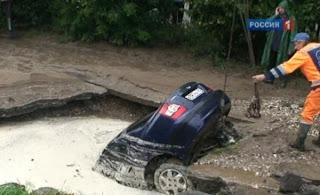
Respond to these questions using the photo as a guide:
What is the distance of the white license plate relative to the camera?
20.6ft

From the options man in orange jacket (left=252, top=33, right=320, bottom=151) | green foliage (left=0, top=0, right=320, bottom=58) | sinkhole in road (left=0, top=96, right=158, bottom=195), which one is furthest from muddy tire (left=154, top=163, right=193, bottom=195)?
green foliage (left=0, top=0, right=320, bottom=58)

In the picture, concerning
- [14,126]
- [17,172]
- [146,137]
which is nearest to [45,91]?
[14,126]

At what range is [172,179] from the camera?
5.86m

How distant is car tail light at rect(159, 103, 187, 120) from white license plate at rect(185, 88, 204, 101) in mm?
263

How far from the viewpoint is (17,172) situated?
6465mm

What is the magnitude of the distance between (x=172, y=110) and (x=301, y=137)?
1.63m

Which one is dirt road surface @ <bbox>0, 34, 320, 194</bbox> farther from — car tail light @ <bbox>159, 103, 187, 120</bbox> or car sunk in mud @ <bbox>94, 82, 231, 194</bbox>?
car tail light @ <bbox>159, 103, 187, 120</bbox>

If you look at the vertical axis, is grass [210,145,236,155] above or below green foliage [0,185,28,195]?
below

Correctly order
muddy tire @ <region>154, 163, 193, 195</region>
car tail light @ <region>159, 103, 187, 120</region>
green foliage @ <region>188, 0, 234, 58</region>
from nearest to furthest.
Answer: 1. muddy tire @ <region>154, 163, 193, 195</region>
2. car tail light @ <region>159, 103, 187, 120</region>
3. green foliage @ <region>188, 0, 234, 58</region>

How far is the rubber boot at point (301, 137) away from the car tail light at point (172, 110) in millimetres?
1448

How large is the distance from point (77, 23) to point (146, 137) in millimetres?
6344

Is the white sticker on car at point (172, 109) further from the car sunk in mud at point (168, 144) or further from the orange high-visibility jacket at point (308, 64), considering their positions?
the orange high-visibility jacket at point (308, 64)

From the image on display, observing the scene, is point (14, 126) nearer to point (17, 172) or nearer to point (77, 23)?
point (17, 172)

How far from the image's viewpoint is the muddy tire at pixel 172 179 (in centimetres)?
577
